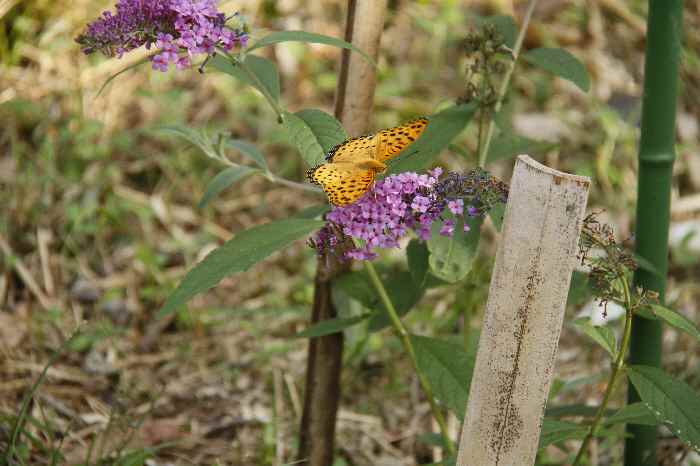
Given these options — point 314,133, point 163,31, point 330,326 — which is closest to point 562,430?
point 330,326

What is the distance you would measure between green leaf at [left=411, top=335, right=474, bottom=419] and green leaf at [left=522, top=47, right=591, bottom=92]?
0.54m

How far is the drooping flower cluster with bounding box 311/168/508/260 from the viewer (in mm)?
1285

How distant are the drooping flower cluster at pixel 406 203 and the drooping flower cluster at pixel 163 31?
0.35 meters

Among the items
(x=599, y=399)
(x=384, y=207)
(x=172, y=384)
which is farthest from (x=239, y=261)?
(x=599, y=399)

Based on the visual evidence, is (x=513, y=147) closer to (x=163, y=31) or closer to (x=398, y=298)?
(x=398, y=298)

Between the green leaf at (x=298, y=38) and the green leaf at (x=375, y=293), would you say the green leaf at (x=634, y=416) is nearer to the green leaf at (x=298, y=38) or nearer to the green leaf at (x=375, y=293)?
the green leaf at (x=375, y=293)

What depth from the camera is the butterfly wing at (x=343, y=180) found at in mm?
1152

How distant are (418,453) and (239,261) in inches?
43.2

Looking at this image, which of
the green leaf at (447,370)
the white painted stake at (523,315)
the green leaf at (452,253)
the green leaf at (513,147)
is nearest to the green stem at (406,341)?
the green leaf at (447,370)

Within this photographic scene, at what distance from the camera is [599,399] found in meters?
2.39

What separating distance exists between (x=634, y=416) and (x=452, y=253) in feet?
1.43

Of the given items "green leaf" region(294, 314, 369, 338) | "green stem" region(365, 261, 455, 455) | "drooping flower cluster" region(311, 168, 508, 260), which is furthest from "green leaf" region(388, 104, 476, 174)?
"green leaf" region(294, 314, 369, 338)

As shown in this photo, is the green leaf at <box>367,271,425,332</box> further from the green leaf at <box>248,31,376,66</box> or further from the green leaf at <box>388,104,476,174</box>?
the green leaf at <box>248,31,376,66</box>

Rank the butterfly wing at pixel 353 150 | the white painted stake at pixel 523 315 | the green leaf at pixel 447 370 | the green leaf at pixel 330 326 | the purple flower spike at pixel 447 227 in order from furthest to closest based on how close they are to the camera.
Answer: the green leaf at pixel 330 326 → the green leaf at pixel 447 370 → the purple flower spike at pixel 447 227 → the butterfly wing at pixel 353 150 → the white painted stake at pixel 523 315
